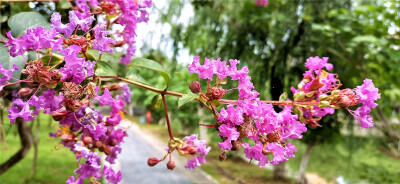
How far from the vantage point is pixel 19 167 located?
3.54 meters

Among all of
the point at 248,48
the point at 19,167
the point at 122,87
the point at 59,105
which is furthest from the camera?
the point at 19,167

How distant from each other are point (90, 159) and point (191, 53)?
1.54 m

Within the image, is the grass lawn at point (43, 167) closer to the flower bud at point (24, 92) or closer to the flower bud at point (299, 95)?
the flower bud at point (24, 92)

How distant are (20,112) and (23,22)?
20 cm

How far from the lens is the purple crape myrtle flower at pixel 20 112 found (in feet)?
1.27

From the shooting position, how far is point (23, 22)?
53 cm

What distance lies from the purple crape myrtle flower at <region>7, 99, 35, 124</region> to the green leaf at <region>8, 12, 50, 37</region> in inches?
6.5

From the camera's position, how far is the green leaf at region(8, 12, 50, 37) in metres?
0.52

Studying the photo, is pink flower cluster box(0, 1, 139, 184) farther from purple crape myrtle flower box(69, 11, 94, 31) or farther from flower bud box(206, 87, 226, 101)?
flower bud box(206, 87, 226, 101)

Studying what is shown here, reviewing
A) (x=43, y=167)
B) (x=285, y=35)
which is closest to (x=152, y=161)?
(x=285, y=35)

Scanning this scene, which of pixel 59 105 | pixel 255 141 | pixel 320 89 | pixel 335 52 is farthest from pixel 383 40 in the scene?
pixel 59 105

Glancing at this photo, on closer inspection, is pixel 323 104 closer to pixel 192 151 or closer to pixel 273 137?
pixel 273 137

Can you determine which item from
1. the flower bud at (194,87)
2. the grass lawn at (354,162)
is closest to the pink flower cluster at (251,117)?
the flower bud at (194,87)

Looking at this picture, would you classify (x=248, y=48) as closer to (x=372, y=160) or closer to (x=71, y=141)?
(x=71, y=141)
